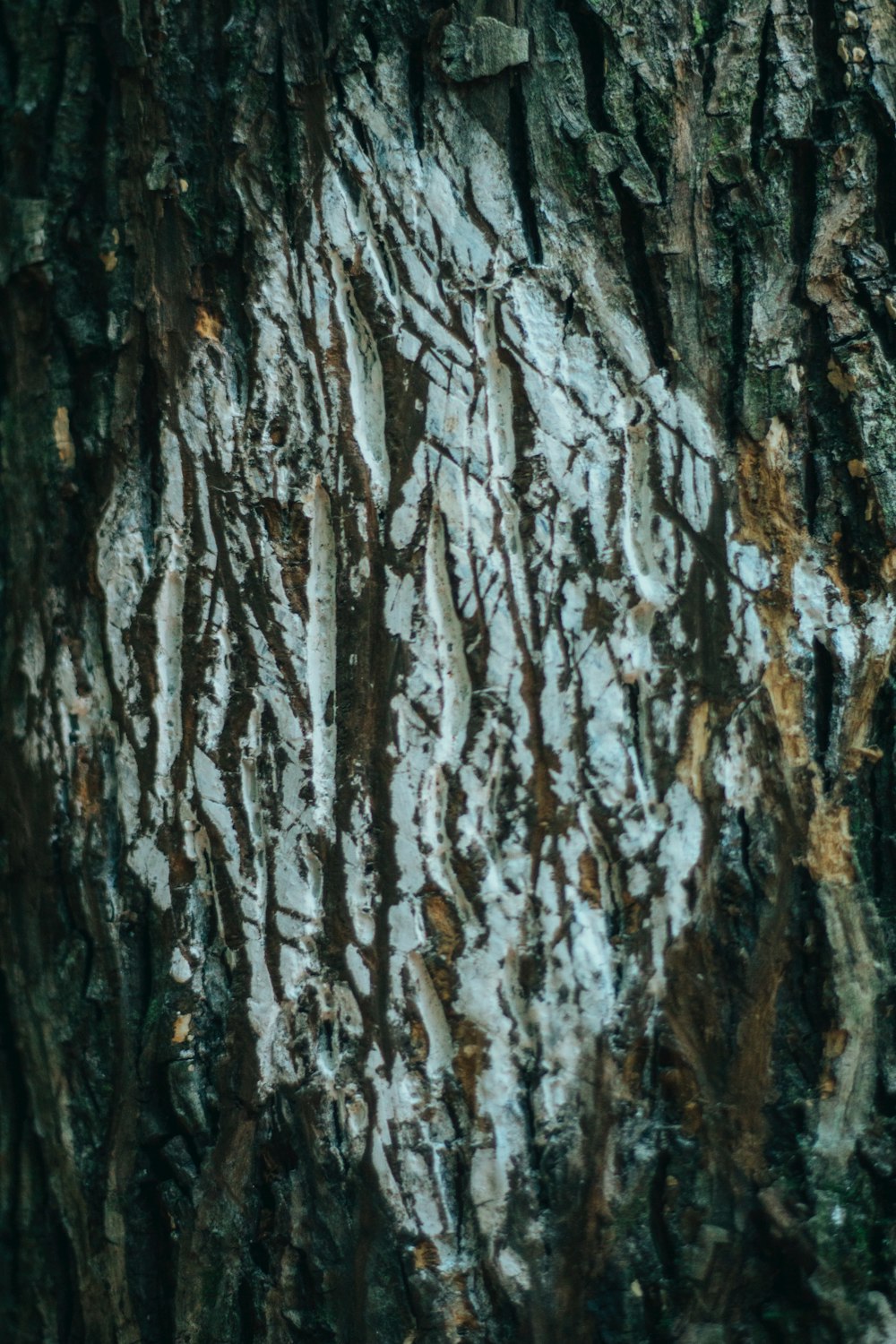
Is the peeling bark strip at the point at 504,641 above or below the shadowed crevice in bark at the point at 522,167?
below

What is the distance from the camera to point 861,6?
1.06m

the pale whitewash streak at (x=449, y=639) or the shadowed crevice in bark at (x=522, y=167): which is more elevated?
the shadowed crevice in bark at (x=522, y=167)

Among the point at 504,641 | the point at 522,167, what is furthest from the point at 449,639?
the point at 522,167

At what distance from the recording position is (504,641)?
3.45 feet

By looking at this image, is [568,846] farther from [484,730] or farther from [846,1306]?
[846,1306]

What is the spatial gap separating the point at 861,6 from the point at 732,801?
826 millimetres

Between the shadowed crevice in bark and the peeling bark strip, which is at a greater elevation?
the shadowed crevice in bark

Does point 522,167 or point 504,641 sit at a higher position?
point 522,167

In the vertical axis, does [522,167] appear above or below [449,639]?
above

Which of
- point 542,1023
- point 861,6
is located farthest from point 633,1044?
point 861,6

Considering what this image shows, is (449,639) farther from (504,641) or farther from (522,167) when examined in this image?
(522,167)

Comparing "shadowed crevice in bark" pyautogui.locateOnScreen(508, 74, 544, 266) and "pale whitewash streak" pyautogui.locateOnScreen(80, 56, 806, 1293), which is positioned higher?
"shadowed crevice in bark" pyautogui.locateOnScreen(508, 74, 544, 266)

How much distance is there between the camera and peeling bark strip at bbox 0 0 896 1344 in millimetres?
1048

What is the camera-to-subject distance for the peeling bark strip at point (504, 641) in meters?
1.05
